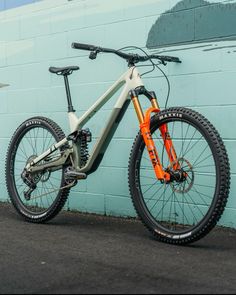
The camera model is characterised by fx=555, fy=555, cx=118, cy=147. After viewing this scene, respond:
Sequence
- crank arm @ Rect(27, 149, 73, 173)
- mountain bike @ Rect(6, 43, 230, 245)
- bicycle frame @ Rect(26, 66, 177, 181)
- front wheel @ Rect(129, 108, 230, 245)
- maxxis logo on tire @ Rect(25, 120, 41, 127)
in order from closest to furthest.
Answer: front wheel @ Rect(129, 108, 230, 245) < mountain bike @ Rect(6, 43, 230, 245) < bicycle frame @ Rect(26, 66, 177, 181) < crank arm @ Rect(27, 149, 73, 173) < maxxis logo on tire @ Rect(25, 120, 41, 127)

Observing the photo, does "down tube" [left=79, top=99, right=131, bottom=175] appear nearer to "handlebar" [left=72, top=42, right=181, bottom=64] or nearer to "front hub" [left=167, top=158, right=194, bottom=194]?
"handlebar" [left=72, top=42, right=181, bottom=64]

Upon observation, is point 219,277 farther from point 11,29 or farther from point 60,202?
point 11,29

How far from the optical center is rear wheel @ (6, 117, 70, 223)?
4785 mm

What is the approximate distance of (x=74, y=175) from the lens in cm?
454

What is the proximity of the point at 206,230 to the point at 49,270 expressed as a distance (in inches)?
43.0

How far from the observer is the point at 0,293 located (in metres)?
2.94

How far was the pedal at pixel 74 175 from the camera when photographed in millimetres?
4511

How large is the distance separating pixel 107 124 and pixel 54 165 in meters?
0.67

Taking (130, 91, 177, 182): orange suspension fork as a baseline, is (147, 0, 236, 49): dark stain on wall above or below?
above

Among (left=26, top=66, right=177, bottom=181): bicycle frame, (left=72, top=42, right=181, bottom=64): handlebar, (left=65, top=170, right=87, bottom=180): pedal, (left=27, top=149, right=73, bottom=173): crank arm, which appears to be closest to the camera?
(left=26, top=66, right=177, bottom=181): bicycle frame

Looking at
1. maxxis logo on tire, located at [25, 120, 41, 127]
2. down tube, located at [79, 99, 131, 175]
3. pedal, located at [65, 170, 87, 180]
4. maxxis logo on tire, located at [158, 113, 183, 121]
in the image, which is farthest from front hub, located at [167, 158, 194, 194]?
maxxis logo on tire, located at [25, 120, 41, 127]

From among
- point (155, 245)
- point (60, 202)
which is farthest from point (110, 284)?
point (60, 202)

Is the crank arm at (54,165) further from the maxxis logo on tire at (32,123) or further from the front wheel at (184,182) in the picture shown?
the front wheel at (184,182)

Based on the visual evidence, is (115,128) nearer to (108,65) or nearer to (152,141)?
(152,141)
